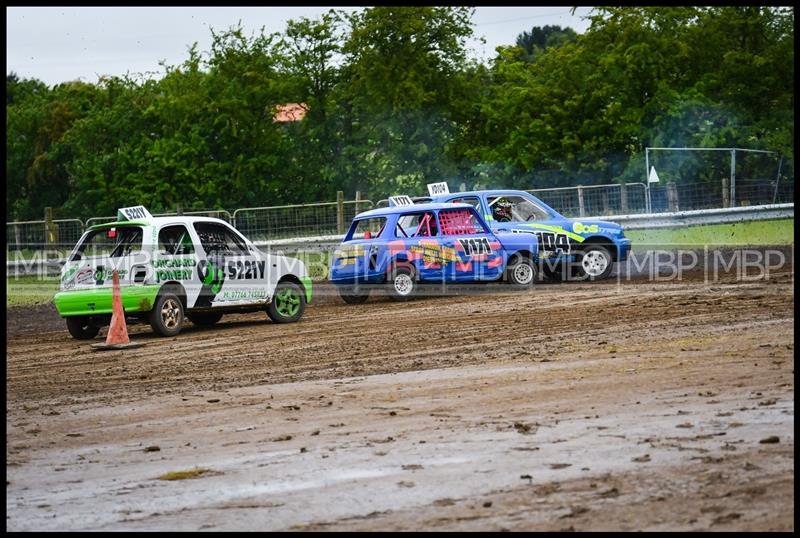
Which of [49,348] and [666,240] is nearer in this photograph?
[49,348]

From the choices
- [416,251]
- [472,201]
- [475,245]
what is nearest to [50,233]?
[472,201]

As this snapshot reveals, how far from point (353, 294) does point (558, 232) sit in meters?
3.86

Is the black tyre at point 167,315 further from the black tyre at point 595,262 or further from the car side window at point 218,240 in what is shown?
the black tyre at point 595,262

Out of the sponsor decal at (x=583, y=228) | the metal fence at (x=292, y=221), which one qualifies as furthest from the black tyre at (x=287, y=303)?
the metal fence at (x=292, y=221)

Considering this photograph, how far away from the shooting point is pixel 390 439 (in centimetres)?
909

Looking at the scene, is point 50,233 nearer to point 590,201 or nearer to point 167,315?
point 590,201

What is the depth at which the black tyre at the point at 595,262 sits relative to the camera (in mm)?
23125

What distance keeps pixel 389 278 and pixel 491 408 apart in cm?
1083

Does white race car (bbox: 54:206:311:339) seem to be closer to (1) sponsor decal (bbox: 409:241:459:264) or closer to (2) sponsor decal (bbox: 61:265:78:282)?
(2) sponsor decal (bbox: 61:265:78:282)

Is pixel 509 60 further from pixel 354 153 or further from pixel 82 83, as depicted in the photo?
pixel 82 83

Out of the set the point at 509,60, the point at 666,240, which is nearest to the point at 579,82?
the point at 509,60

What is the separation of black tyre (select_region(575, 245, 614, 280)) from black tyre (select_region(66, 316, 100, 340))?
29.5ft

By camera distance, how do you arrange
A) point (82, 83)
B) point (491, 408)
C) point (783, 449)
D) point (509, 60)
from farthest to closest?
1. point (82, 83)
2. point (509, 60)
3. point (491, 408)
4. point (783, 449)

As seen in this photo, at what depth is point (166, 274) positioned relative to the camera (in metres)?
17.4
